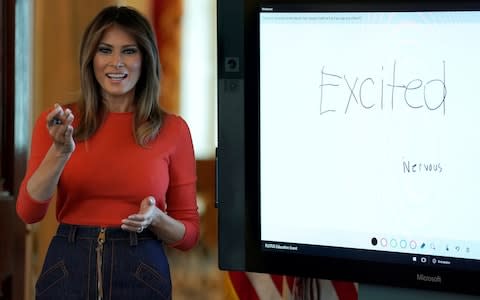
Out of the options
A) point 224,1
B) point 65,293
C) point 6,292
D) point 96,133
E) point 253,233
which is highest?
point 224,1

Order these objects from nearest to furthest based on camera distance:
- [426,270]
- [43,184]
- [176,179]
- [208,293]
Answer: [426,270] < [43,184] < [176,179] < [208,293]

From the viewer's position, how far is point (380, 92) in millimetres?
951

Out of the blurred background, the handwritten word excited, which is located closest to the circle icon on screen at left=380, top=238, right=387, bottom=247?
the handwritten word excited

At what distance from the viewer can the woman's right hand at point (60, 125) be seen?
1.02 metres

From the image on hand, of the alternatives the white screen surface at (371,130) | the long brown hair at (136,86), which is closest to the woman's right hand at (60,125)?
the long brown hair at (136,86)

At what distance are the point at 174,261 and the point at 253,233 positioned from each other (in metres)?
0.86

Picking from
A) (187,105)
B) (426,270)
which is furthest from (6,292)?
(426,270)

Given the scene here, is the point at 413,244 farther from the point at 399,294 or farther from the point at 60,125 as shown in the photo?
the point at 60,125

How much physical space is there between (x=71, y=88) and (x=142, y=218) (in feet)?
3.06

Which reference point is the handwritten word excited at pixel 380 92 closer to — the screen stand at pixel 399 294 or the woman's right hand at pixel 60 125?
the screen stand at pixel 399 294

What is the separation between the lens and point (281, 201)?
1.01 m

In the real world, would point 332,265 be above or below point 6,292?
above

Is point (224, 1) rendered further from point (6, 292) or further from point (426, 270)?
point (6, 292)

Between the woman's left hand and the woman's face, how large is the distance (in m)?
0.23
